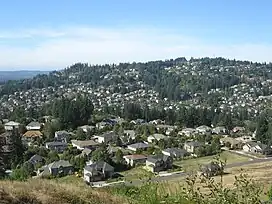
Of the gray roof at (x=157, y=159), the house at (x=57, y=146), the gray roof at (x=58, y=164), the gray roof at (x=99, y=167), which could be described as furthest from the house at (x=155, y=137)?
the gray roof at (x=58, y=164)

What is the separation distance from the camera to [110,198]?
543 centimetres

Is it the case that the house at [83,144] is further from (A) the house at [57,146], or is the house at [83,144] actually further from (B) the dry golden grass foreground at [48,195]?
(B) the dry golden grass foreground at [48,195]

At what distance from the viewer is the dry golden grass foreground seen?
515cm

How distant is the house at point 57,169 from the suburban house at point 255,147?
15.8m

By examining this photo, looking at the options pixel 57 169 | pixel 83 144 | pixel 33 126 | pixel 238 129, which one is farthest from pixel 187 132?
pixel 57 169

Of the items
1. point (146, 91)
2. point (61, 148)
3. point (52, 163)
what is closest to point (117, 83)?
point (146, 91)

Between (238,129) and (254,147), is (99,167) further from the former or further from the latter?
(238,129)

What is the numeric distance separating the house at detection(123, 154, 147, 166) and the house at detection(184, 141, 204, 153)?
491cm

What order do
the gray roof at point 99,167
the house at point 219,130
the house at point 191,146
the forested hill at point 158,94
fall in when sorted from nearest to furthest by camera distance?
the gray roof at point 99,167, the house at point 191,146, the house at point 219,130, the forested hill at point 158,94

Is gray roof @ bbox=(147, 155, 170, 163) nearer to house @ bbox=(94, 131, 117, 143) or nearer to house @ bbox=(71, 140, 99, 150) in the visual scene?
house @ bbox=(71, 140, 99, 150)

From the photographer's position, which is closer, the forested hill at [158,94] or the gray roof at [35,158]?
the gray roof at [35,158]

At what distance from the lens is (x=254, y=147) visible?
33750 mm

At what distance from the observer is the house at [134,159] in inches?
1081

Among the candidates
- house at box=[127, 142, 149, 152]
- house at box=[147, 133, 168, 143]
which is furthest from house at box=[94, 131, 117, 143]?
house at box=[147, 133, 168, 143]
